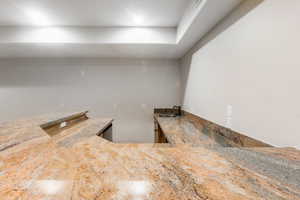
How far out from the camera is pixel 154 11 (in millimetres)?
1859

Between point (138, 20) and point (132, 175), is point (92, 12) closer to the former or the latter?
point (138, 20)

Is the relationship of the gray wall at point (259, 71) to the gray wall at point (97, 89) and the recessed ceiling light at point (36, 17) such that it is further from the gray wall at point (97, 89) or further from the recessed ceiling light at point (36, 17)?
the recessed ceiling light at point (36, 17)

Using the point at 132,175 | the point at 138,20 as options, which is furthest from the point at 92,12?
the point at 132,175

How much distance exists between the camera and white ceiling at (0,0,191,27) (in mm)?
1693

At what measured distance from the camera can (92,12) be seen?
1.89 meters

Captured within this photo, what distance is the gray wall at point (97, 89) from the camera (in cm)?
330

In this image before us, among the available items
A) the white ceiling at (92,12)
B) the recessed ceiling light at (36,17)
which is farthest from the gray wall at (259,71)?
the recessed ceiling light at (36,17)

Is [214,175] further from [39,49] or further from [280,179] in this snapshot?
[39,49]

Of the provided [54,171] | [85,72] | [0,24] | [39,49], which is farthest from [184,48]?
[0,24]

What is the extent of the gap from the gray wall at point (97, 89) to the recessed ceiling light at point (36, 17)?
1180 millimetres

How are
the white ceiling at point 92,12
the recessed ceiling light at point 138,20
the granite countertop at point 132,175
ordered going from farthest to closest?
1. the recessed ceiling light at point 138,20
2. the white ceiling at point 92,12
3. the granite countertop at point 132,175

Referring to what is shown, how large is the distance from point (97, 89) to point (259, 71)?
3.14 meters

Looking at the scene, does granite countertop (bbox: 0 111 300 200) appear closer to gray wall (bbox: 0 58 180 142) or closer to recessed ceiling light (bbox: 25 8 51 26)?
recessed ceiling light (bbox: 25 8 51 26)

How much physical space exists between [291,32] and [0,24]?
352 centimetres
